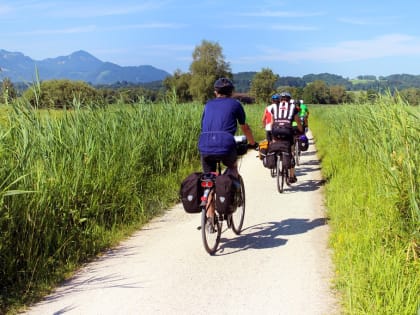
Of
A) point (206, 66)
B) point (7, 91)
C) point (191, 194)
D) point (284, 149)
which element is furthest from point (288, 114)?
point (206, 66)

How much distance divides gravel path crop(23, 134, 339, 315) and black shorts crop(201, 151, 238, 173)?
1060 mm

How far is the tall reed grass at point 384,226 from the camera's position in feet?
12.1

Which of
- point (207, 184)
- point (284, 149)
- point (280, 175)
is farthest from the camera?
A: point (280, 175)

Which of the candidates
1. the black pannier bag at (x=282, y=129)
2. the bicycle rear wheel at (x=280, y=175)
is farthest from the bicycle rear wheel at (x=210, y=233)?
the black pannier bag at (x=282, y=129)

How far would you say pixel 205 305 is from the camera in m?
4.04

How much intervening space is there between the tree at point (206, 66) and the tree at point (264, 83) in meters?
6.74

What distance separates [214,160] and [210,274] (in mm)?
1486

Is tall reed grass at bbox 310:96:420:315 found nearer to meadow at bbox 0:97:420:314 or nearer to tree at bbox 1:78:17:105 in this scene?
meadow at bbox 0:97:420:314

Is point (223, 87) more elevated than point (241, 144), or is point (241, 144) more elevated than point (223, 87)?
point (223, 87)

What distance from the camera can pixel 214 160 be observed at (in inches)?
222

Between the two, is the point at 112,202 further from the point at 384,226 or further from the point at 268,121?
the point at 268,121

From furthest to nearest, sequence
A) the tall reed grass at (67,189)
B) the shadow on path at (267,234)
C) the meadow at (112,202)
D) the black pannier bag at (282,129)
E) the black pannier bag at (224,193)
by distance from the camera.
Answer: the black pannier bag at (282,129) < the shadow on path at (267,234) < the black pannier bag at (224,193) < the tall reed grass at (67,189) < the meadow at (112,202)

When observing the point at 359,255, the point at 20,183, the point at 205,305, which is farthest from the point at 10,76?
the point at 359,255

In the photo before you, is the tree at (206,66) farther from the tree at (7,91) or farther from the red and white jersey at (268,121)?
the tree at (7,91)
